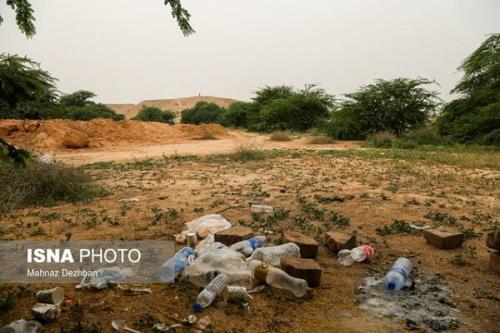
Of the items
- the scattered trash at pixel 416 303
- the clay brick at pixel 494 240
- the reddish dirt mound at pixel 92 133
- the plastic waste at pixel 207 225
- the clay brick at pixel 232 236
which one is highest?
the reddish dirt mound at pixel 92 133

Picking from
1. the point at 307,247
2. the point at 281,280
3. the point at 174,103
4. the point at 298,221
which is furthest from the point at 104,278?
the point at 174,103

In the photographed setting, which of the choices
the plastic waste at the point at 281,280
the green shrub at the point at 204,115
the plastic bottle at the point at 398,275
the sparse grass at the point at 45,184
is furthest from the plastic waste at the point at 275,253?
the green shrub at the point at 204,115

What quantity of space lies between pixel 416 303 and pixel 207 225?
2.01 m

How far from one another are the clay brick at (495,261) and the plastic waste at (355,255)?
0.89 m

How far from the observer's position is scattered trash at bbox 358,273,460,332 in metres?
2.19

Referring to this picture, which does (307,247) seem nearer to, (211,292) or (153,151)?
(211,292)

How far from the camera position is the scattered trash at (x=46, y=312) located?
2098mm

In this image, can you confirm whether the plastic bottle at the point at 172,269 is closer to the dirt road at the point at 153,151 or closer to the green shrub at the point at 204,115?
the dirt road at the point at 153,151

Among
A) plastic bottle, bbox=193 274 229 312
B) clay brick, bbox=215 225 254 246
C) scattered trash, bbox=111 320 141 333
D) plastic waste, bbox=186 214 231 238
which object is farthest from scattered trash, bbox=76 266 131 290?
plastic waste, bbox=186 214 231 238

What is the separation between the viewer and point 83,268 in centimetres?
285

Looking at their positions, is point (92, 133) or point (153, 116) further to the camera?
point (153, 116)

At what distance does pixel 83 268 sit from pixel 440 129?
1568 centimetres

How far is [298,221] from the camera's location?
410 centimetres

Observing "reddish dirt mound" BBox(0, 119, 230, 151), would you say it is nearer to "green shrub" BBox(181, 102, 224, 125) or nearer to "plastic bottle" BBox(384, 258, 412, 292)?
"green shrub" BBox(181, 102, 224, 125)
